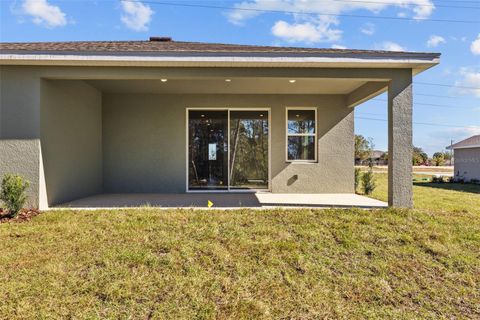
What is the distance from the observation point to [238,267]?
11.7 feet

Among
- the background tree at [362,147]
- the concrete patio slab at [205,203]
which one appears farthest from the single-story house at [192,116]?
the background tree at [362,147]

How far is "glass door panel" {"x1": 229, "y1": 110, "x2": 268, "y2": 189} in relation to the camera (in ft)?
29.4

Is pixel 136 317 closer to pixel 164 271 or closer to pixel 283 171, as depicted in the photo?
pixel 164 271

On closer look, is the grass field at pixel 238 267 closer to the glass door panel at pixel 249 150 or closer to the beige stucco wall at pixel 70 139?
the beige stucco wall at pixel 70 139

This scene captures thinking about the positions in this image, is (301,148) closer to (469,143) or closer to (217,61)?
(217,61)

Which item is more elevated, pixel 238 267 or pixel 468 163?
pixel 468 163

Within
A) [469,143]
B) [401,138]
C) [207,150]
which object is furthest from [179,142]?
[469,143]

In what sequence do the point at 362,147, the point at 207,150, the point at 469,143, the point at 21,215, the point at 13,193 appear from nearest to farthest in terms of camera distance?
the point at 13,193 < the point at 21,215 < the point at 207,150 < the point at 469,143 < the point at 362,147

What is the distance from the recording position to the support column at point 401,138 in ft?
19.5

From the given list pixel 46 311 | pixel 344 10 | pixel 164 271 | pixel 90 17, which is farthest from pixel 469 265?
pixel 344 10

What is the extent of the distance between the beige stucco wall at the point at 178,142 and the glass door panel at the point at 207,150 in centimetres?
30

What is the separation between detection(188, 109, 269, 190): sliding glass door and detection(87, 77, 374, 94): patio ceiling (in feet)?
2.88

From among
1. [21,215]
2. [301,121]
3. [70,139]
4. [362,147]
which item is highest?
[362,147]

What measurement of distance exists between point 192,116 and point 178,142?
953 mm
